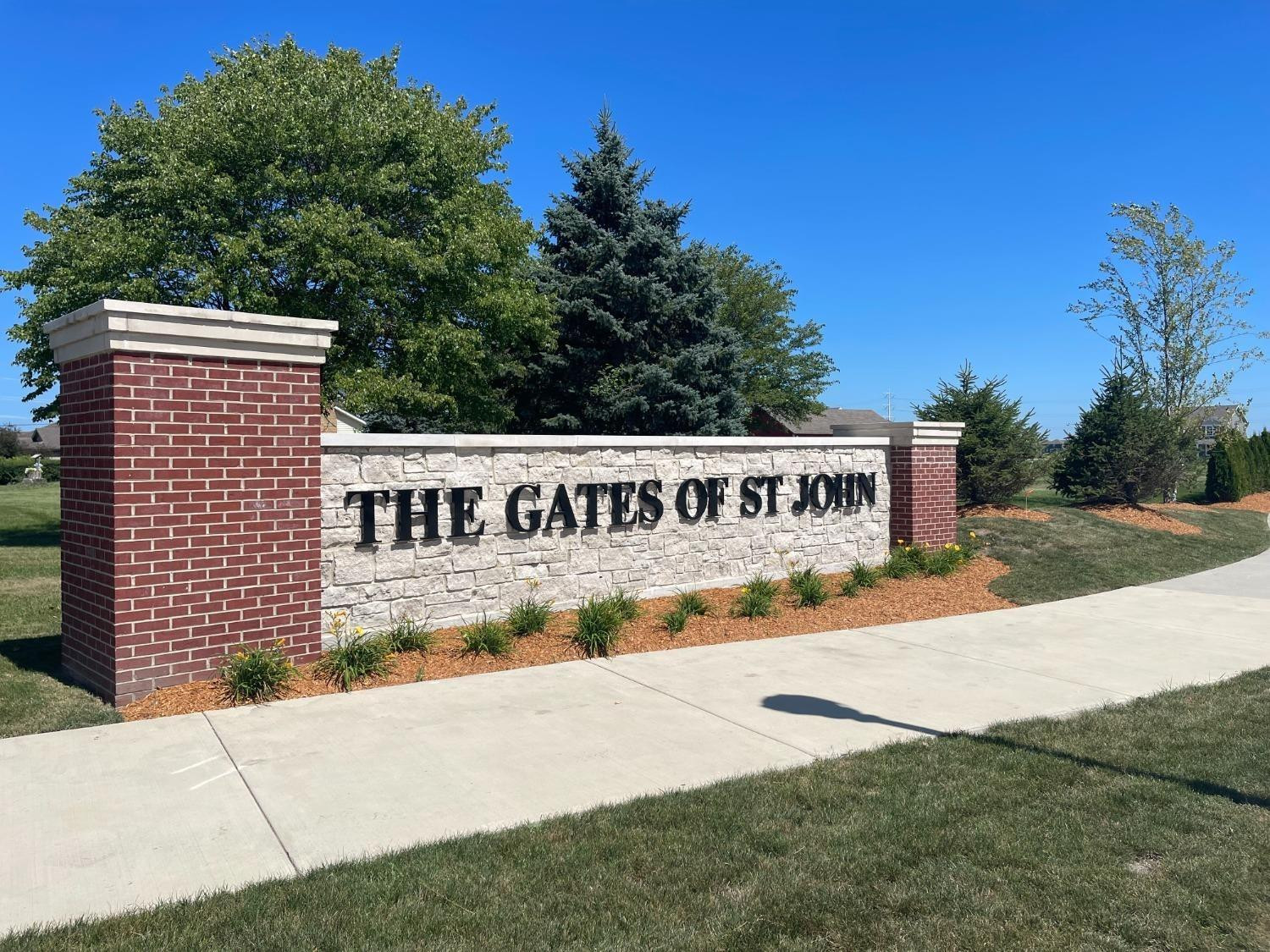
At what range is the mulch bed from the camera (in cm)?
1711

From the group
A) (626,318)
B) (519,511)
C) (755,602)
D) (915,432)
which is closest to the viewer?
(519,511)

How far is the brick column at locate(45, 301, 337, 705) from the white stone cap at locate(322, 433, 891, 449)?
25.0 inches

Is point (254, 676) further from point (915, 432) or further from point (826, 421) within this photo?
point (826, 421)

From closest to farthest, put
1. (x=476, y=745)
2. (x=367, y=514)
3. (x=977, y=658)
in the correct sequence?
1. (x=476, y=745)
2. (x=367, y=514)
3. (x=977, y=658)

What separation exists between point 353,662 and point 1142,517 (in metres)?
17.0

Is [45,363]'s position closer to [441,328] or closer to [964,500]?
[441,328]

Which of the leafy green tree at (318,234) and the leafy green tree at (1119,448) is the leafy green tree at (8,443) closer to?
the leafy green tree at (318,234)

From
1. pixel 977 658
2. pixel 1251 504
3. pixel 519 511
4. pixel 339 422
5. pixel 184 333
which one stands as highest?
pixel 184 333

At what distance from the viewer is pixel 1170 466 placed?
795 inches

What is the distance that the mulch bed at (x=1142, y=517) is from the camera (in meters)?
17.1

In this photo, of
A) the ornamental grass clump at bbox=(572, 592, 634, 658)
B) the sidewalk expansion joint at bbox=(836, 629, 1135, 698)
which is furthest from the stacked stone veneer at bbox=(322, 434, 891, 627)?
the sidewalk expansion joint at bbox=(836, 629, 1135, 698)

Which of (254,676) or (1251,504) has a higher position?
(1251,504)

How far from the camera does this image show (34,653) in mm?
7500

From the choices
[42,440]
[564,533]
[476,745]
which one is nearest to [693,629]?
[564,533]
